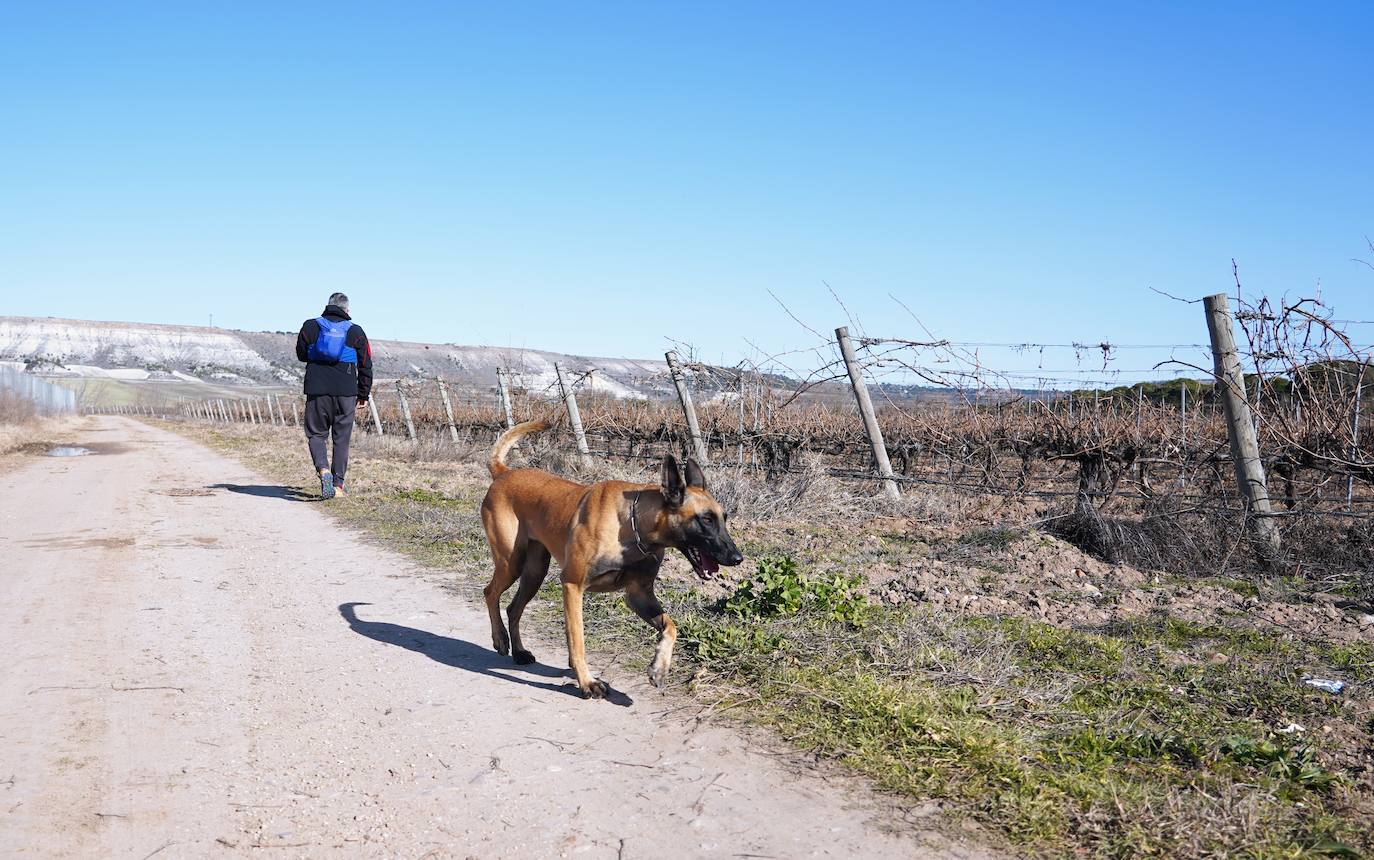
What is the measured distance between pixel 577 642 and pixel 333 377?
28.2ft

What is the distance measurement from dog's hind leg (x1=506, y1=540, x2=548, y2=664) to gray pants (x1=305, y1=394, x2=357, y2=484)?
24.5 feet

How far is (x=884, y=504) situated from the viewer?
11.1m

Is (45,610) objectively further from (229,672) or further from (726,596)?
(726,596)

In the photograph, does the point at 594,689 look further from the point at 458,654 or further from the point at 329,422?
the point at 329,422

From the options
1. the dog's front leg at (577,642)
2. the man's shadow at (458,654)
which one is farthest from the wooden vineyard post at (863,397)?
the dog's front leg at (577,642)

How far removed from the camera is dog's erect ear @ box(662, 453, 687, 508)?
14.4ft

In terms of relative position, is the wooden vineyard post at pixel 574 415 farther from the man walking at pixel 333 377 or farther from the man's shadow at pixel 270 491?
the man's shadow at pixel 270 491

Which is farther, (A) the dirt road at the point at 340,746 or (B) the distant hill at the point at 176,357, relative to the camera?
(B) the distant hill at the point at 176,357

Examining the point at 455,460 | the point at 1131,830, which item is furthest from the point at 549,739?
the point at 455,460

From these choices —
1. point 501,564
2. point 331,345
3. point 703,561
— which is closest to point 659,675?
point 703,561

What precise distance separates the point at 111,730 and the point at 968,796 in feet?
11.4

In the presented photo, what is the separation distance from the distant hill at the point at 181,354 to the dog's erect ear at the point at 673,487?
126m

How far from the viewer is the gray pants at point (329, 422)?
1196 cm

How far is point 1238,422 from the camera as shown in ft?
24.1
